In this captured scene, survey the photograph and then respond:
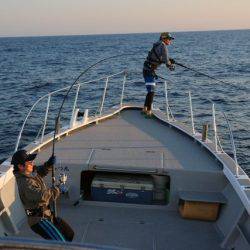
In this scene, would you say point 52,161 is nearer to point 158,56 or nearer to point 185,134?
point 185,134

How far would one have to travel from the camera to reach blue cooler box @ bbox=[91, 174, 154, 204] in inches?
282

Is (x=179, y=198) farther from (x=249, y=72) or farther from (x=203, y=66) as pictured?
(x=203, y=66)

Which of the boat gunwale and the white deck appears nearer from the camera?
the white deck

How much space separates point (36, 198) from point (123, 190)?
93.6 inches

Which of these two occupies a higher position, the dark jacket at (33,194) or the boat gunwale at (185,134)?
the dark jacket at (33,194)

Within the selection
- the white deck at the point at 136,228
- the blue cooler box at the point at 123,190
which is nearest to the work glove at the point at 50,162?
the white deck at the point at 136,228

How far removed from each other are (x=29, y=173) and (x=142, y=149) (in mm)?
3389

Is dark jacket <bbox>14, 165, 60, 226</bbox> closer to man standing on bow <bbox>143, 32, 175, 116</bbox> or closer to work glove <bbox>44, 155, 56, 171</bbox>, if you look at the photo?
work glove <bbox>44, 155, 56, 171</bbox>

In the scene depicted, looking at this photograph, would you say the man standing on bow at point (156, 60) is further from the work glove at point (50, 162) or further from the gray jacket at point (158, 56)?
the work glove at point (50, 162)

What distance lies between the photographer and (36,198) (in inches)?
199

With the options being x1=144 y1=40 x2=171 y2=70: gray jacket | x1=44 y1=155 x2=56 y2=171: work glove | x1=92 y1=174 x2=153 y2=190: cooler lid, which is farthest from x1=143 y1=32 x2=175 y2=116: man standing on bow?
x1=44 y1=155 x2=56 y2=171: work glove

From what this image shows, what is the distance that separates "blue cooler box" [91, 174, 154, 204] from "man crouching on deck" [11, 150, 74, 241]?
1845 millimetres

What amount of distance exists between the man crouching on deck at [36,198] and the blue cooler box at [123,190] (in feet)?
6.05

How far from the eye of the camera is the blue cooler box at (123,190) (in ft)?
23.5
